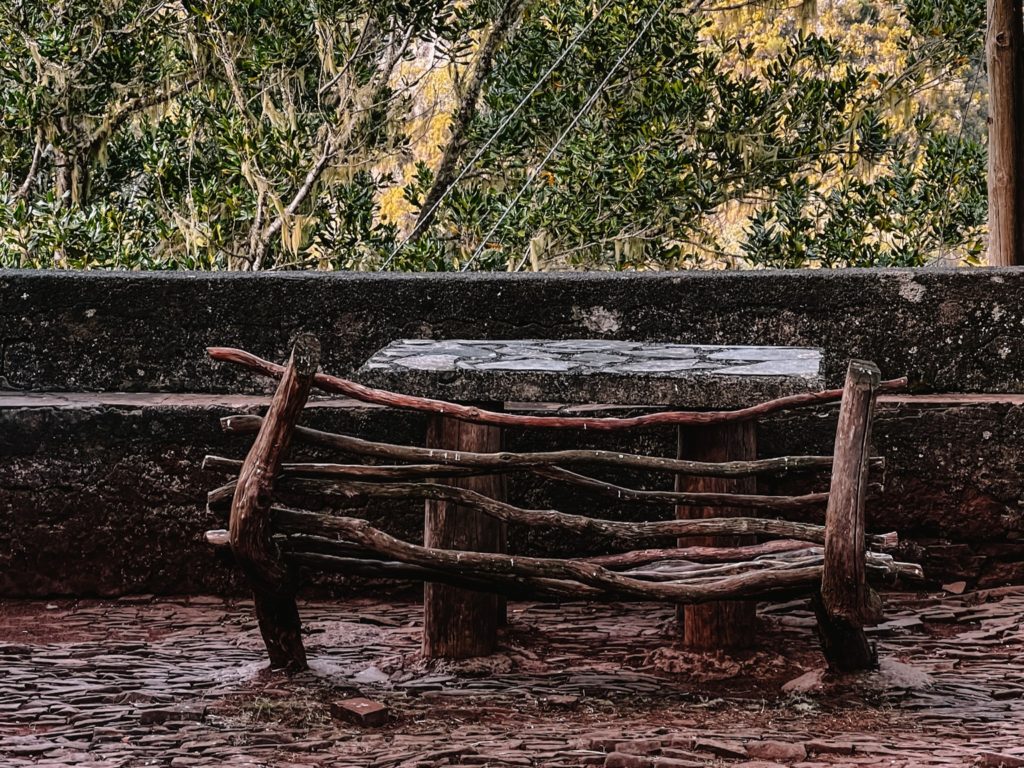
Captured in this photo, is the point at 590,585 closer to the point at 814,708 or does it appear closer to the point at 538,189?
the point at 814,708

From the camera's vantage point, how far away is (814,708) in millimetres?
3516

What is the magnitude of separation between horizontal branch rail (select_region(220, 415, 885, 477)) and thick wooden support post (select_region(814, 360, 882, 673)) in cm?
24

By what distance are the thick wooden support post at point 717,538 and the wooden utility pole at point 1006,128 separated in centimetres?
262

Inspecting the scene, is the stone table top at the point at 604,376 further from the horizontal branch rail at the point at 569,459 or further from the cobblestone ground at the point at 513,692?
the cobblestone ground at the point at 513,692

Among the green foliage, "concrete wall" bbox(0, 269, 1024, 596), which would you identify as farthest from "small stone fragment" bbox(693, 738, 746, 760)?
the green foliage

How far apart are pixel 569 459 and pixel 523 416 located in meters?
0.17

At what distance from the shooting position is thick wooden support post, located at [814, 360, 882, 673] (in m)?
3.42

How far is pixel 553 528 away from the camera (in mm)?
3684

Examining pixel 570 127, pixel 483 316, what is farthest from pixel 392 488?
pixel 570 127

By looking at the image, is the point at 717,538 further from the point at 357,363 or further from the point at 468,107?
the point at 468,107

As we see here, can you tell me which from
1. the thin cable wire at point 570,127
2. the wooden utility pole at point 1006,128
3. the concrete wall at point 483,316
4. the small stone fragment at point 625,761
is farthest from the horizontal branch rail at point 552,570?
the thin cable wire at point 570,127

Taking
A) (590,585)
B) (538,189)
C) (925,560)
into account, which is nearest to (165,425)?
(590,585)

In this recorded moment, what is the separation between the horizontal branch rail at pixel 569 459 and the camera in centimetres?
367

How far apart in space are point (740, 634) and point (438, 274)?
1844 mm
